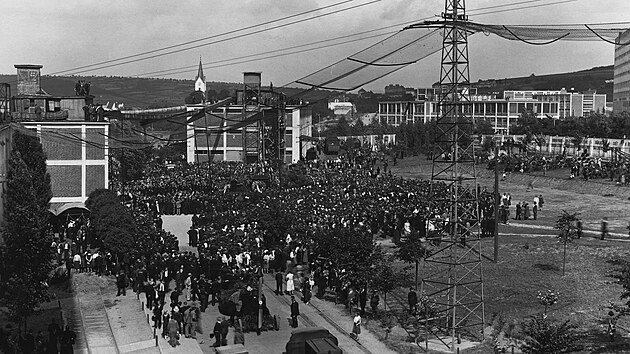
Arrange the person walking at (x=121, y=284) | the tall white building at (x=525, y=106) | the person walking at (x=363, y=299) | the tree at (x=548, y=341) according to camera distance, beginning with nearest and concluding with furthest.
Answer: the tree at (x=548, y=341), the person walking at (x=363, y=299), the person walking at (x=121, y=284), the tall white building at (x=525, y=106)

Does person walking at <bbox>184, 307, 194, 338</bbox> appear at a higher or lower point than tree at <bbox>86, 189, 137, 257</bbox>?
lower

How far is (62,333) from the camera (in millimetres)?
20000

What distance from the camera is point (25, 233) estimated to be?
70.8ft

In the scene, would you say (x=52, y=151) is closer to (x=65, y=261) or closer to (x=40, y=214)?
(x=65, y=261)

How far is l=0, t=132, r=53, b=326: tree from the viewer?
20.8m

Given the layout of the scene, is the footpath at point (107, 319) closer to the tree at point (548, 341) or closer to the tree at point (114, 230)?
the tree at point (114, 230)

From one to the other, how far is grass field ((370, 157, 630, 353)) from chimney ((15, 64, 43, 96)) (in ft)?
110

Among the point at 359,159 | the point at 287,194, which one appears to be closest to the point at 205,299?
the point at 287,194

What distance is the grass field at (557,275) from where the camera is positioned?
72.6 ft

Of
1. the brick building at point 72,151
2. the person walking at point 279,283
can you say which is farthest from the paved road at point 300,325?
the brick building at point 72,151

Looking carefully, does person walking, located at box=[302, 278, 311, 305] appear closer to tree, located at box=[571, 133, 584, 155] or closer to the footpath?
the footpath

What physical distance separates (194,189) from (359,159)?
3162 cm

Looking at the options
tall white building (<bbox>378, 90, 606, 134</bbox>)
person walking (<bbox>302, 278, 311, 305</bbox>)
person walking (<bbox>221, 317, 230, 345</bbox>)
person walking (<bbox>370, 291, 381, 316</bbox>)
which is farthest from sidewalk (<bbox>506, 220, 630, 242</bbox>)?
tall white building (<bbox>378, 90, 606, 134</bbox>)

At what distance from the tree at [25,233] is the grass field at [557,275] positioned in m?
9.72
